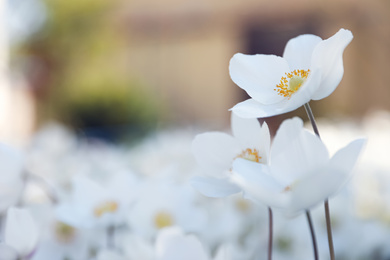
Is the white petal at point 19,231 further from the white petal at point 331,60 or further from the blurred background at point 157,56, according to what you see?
the blurred background at point 157,56

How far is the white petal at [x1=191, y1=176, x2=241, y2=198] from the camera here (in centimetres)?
45

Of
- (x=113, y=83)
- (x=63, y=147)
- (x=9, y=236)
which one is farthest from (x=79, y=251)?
(x=113, y=83)

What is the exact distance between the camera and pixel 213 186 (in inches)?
18.2

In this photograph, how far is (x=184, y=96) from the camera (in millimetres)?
8195

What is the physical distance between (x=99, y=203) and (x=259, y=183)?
32cm

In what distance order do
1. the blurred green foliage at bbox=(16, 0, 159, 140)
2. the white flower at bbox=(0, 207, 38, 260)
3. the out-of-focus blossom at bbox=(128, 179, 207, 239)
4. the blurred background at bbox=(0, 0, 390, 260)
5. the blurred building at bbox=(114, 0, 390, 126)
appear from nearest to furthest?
the white flower at bbox=(0, 207, 38, 260) → the out-of-focus blossom at bbox=(128, 179, 207, 239) → the blurred background at bbox=(0, 0, 390, 260) → the blurred building at bbox=(114, 0, 390, 126) → the blurred green foliage at bbox=(16, 0, 159, 140)

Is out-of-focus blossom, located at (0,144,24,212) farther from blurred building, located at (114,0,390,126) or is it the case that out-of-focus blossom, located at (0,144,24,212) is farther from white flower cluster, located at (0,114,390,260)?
blurred building, located at (114,0,390,126)

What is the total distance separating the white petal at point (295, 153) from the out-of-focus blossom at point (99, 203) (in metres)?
0.25

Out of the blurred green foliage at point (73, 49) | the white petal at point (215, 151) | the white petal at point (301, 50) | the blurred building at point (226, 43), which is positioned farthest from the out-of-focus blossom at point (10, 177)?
the blurred green foliage at point (73, 49)

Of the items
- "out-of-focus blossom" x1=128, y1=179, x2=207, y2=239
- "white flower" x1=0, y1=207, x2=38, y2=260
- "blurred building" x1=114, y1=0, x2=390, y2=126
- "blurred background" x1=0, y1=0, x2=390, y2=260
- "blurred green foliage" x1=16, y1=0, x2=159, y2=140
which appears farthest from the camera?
"blurred green foliage" x1=16, y1=0, x2=159, y2=140

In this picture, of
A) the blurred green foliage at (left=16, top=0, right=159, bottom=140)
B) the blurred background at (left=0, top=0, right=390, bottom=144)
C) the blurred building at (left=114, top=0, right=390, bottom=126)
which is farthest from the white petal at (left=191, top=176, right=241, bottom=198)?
the blurred green foliage at (left=16, top=0, right=159, bottom=140)

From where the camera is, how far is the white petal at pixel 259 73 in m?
0.48

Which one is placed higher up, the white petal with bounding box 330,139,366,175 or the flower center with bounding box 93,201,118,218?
the white petal with bounding box 330,139,366,175

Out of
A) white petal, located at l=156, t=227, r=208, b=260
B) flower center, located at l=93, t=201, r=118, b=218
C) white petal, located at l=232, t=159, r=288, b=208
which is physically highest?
white petal, located at l=232, t=159, r=288, b=208
